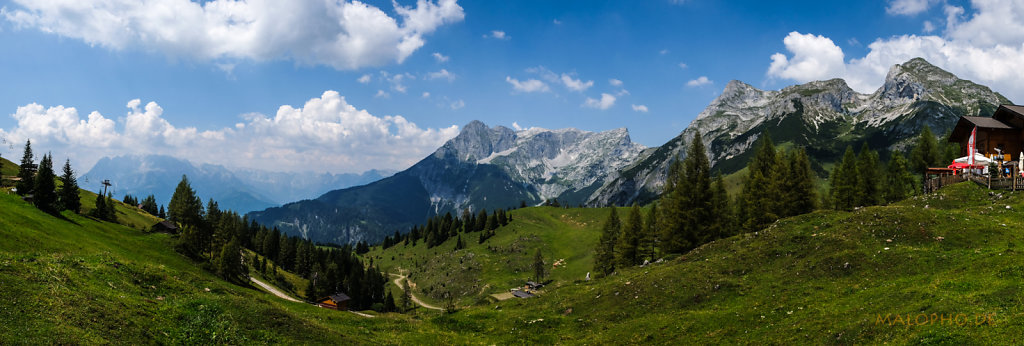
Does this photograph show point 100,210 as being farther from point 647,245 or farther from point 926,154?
point 926,154

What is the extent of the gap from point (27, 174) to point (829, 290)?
131991mm

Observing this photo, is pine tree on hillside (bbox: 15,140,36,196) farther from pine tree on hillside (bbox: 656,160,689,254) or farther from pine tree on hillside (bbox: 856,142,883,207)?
pine tree on hillside (bbox: 856,142,883,207)

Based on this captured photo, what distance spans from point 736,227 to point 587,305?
37.5m

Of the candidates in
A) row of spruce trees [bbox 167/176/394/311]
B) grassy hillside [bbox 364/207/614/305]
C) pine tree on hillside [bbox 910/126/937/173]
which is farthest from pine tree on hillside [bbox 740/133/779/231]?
row of spruce trees [bbox 167/176/394/311]

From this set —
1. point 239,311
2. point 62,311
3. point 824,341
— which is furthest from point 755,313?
point 62,311

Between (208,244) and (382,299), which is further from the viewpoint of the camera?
(382,299)

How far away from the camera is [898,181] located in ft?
236

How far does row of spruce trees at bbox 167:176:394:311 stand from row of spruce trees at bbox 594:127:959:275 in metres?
65.3

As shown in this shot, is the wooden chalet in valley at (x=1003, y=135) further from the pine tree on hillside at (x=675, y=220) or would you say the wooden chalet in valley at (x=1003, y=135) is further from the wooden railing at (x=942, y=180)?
the pine tree on hillside at (x=675, y=220)

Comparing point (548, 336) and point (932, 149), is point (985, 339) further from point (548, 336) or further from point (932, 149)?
point (932, 149)

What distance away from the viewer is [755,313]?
24578 mm

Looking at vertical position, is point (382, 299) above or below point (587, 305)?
below

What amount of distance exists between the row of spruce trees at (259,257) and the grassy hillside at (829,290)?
190 feet

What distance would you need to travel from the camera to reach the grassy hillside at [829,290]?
16.9m
